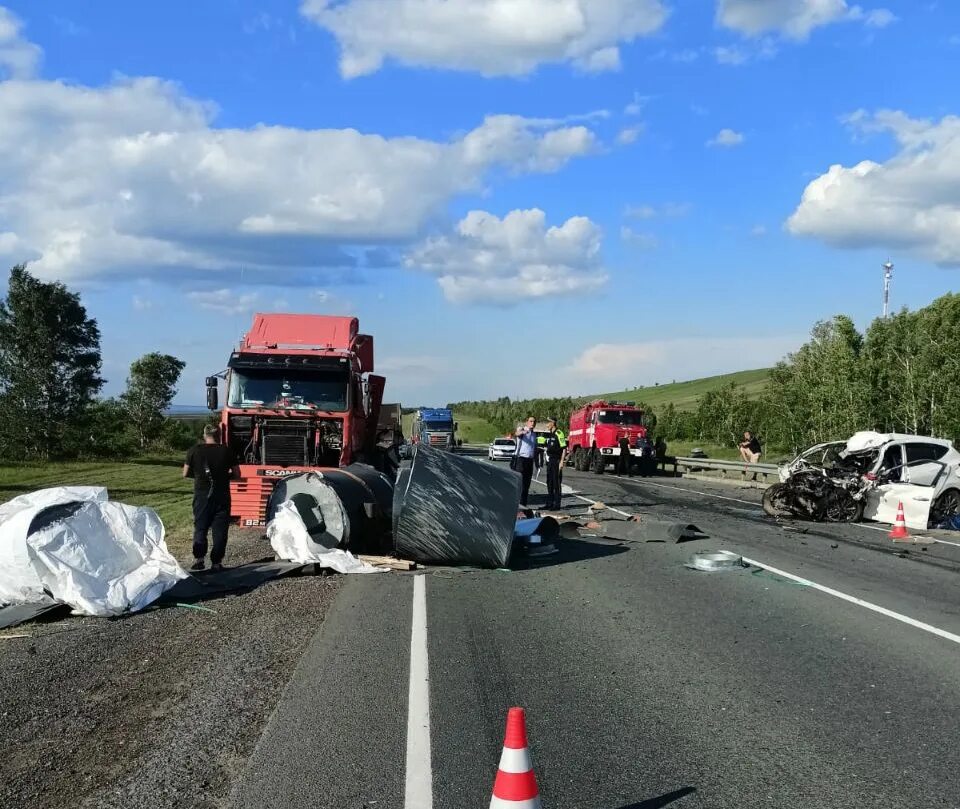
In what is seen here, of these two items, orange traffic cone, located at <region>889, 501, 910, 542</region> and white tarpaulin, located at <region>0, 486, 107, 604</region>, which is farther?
orange traffic cone, located at <region>889, 501, 910, 542</region>

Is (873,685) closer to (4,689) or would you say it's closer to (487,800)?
(487,800)

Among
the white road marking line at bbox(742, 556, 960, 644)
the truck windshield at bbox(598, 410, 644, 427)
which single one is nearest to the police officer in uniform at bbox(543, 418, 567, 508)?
the white road marking line at bbox(742, 556, 960, 644)

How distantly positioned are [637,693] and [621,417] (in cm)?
3143

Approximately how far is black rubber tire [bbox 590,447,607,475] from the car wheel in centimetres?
1932

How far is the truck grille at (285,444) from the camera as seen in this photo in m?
16.4

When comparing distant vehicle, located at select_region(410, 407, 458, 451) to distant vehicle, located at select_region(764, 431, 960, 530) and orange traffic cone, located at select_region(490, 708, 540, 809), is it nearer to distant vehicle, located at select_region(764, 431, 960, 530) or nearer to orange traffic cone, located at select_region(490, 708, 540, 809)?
distant vehicle, located at select_region(764, 431, 960, 530)

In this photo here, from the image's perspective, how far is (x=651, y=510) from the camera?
65.8 feet

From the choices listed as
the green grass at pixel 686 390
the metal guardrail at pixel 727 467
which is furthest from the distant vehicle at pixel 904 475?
the green grass at pixel 686 390

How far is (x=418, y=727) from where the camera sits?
17.3ft

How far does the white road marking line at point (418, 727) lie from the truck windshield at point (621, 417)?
29222 millimetres

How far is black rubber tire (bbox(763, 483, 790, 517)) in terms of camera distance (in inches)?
739

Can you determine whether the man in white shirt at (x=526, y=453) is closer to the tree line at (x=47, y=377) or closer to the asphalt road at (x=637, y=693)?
the asphalt road at (x=637, y=693)

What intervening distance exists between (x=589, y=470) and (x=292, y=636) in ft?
106

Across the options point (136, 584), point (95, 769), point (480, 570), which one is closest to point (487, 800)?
point (95, 769)
